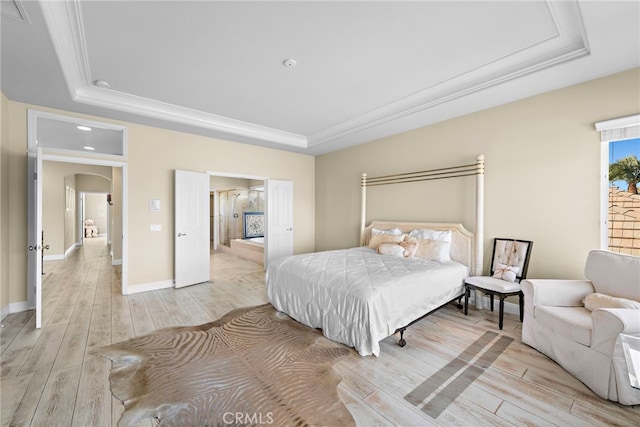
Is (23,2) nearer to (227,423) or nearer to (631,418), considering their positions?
(227,423)

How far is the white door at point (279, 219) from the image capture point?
5730 mm

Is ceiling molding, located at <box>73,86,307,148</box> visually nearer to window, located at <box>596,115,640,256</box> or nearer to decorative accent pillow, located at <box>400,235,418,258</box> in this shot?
decorative accent pillow, located at <box>400,235,418,258</box>

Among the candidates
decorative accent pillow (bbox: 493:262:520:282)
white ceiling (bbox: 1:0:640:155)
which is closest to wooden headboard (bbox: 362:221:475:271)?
decorative accent pillow (bbox: 493:262:520:282)

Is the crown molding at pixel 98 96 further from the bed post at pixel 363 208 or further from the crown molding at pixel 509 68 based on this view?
the crown molding at pixel 509 68

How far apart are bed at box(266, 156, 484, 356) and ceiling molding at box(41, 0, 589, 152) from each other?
1053 millimetres

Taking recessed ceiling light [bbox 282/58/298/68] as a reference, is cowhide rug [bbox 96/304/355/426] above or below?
below

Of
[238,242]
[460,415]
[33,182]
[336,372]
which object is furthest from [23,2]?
[238,242]

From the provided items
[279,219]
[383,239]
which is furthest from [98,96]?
[383,239]

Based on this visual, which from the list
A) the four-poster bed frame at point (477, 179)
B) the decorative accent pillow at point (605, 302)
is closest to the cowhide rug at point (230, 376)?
the four-poster bed frame at point (477, 179)

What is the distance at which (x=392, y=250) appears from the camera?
3.87 meters

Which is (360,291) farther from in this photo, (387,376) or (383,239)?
(383,239)

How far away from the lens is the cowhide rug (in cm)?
167

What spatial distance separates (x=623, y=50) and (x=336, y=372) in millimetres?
3726

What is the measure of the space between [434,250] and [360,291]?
6.04 feet
